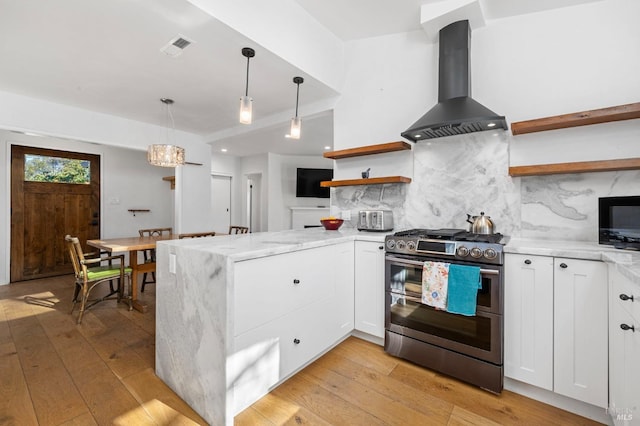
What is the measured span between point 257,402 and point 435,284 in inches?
53.5

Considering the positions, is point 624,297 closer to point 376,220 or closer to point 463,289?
point 463,289

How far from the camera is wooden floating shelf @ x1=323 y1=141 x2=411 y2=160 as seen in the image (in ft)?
8.98

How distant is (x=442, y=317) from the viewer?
199 centimetres

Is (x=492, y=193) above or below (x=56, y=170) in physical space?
below

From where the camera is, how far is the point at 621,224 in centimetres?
177

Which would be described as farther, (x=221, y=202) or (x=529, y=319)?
(x=221, y=202)

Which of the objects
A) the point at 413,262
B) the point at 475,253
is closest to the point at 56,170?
the point at 413,262

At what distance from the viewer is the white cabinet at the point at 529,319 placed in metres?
1.70

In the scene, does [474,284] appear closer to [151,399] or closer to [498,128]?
[498,128]

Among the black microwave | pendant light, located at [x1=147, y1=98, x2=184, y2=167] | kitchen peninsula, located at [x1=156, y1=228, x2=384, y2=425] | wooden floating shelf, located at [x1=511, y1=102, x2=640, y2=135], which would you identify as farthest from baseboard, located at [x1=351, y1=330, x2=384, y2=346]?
pendant light, located at [x1=147, y1=98, x2=184, y2=167]

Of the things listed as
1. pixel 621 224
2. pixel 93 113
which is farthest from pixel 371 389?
pixel 93 113

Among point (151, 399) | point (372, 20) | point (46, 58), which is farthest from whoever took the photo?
point (372, 20)

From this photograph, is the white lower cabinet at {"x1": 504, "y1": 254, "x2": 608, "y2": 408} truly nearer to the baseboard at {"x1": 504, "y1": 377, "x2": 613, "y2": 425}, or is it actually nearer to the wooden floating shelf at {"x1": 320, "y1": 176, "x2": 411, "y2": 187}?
the baseboard at {"x1": 504, "y1": 377, "x2": 613, "y2": 425}

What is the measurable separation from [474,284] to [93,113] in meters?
5.00
